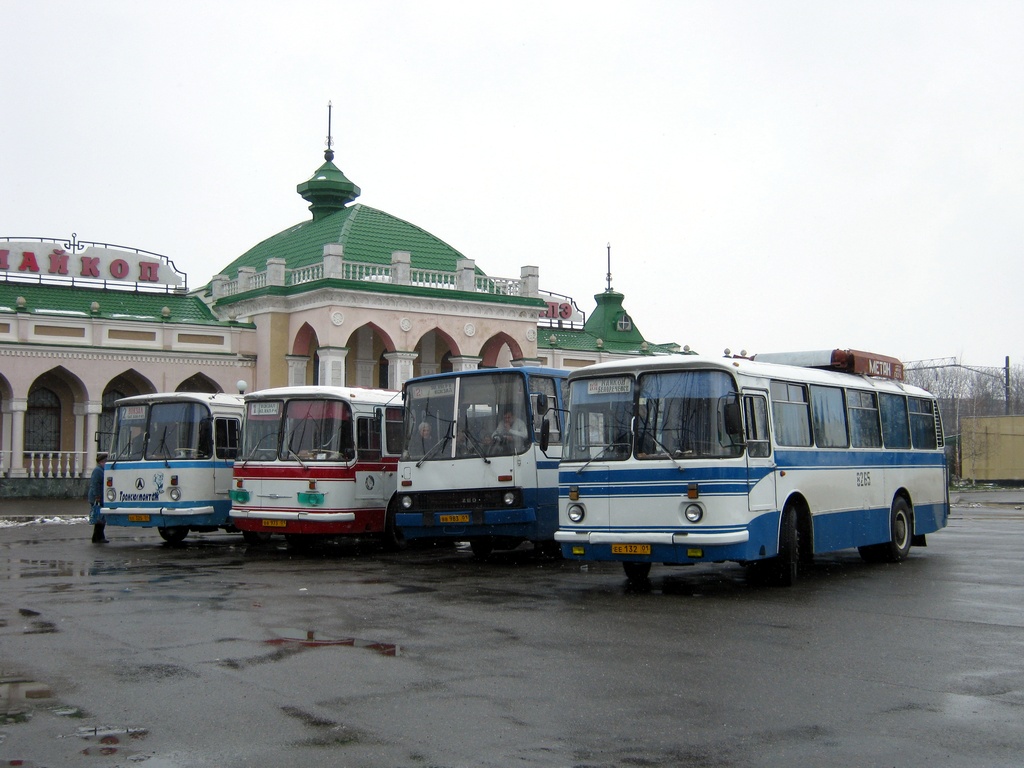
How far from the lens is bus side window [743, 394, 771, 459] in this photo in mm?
12703

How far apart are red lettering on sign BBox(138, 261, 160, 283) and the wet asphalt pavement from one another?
92.5 ft

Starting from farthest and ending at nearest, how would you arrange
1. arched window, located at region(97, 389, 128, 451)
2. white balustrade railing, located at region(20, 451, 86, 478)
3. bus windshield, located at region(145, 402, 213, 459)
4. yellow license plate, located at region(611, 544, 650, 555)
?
arched window, located at region(97, 389, 128, 451), white balustrade railing, located at region(20, 451, 86, 478), bus windshield, located at region(145, 402, 213, 459), yellow license plate, located at region(611, 544, 650, 555)

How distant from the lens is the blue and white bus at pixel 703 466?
12.4 m

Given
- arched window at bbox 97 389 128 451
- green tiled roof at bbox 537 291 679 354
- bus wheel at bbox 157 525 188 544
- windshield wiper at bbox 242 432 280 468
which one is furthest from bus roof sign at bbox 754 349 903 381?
green tiled roof at bbox 537 291 679 354

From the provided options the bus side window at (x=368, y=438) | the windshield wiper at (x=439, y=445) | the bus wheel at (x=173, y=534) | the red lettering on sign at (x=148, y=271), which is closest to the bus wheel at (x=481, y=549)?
the windshield wiper at (x=439, y=445)

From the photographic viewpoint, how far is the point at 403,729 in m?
6.69

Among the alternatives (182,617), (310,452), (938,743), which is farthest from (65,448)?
(938,743)

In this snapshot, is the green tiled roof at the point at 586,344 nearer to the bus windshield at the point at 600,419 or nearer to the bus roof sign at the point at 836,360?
the bus roof sign at the point at 836,360

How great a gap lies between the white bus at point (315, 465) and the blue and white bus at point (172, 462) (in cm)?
160

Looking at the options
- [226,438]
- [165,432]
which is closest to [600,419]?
[226,438]

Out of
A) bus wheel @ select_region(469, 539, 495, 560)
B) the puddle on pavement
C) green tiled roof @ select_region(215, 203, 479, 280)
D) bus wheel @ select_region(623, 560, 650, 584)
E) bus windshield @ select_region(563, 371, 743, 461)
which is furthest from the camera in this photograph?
green tiled roof @ select_region(215, 203, 479, 280)

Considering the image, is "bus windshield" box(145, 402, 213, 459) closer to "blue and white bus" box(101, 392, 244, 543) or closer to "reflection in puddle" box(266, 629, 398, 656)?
"blue and white bus" box(101, 392, 244, 543)

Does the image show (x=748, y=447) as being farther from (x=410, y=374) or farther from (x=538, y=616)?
(x=410, y=374)

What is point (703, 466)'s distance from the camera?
40.8 ft
